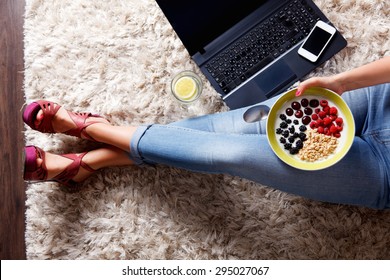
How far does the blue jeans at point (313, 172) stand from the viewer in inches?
37.2

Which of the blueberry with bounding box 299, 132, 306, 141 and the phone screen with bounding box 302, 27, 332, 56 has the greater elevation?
the phone screen with bounding box 302, 27, 332, 56

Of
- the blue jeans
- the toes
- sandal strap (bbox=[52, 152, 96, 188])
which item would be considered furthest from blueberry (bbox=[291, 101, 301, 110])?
the toes

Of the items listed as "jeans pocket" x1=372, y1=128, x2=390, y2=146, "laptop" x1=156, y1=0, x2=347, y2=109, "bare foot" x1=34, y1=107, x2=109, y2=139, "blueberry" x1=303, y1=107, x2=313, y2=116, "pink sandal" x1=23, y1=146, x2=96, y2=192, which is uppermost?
"bare foot" x1=34, y1=107, x2=109, y2=139

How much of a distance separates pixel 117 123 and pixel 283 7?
0.61 meters

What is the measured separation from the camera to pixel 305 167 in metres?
0.91

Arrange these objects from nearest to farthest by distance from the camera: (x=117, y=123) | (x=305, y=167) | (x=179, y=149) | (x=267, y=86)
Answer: (x=305, y=167)
(x=179, y=149)
(x=267, y=86)
(x=117, y=123)

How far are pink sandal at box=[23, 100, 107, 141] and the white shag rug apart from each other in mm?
59

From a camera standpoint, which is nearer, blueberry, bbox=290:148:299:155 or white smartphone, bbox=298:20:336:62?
blueberry, bbox=290:148:299:155

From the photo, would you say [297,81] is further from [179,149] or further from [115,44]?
[115,44]

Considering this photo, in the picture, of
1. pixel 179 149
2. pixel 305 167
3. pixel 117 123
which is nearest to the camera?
pixel 305 167

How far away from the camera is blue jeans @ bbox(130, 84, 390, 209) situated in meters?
0.94

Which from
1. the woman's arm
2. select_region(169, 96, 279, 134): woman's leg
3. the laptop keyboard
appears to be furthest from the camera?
the laptop keyboard

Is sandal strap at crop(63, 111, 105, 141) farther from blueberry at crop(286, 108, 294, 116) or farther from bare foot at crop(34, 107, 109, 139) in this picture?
blueberry at crop(286, 108, 294, 116)

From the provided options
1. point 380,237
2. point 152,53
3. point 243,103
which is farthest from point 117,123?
point 380,237
